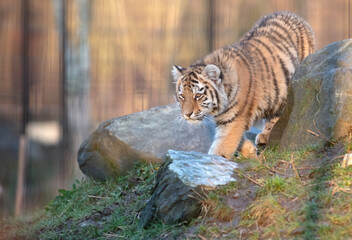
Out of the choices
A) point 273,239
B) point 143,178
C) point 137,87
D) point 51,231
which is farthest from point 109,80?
point 273,239

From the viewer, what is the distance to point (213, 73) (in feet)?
18.6

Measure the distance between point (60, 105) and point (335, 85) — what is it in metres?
2.58

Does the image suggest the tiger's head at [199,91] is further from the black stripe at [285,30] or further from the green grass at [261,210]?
the black stripe at [285,30]

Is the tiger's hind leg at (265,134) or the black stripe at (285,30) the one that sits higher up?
the black stripe at (285,30)

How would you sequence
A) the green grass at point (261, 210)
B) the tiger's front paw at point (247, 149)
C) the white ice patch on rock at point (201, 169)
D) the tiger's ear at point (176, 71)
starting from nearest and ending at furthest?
1. the green grass at point (261, 210)
2. the white ice patch on rock at point (201, 169)
3. the tiger's ear at point (176, 71)
4. the tiger's front paw at point (247, 149)

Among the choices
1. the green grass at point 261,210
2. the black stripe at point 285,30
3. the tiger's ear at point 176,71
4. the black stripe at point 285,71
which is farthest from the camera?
the black stripe at point 285,30

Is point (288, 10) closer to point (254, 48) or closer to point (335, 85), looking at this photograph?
point (254, 48)

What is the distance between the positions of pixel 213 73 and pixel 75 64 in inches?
56.3

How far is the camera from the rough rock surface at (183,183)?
417cm

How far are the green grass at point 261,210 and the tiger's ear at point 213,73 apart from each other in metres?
0.91

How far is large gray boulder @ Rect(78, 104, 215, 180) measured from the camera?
6.33 m

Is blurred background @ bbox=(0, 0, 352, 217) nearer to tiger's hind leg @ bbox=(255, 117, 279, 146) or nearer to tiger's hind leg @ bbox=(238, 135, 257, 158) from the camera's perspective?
tiger's hind leg @ bbox=(238, 135, 257, 158)

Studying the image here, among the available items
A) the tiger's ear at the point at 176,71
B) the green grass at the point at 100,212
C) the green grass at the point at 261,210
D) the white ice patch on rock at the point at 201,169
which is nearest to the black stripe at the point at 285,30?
the tiger's ear at the point at 176,71

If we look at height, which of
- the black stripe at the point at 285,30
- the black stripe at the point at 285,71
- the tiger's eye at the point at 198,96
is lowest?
the tiger's eye at the point at 198,96
